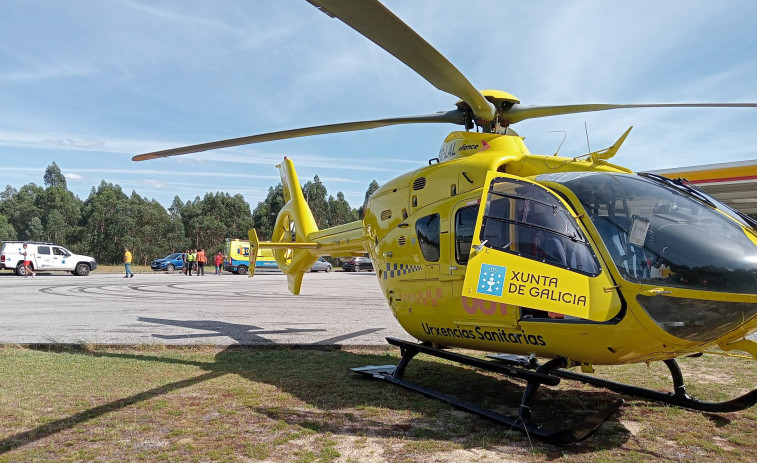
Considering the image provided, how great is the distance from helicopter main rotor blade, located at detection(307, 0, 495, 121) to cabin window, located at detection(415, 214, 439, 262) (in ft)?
4.63

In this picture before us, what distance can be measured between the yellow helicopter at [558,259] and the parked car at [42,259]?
3119 cm

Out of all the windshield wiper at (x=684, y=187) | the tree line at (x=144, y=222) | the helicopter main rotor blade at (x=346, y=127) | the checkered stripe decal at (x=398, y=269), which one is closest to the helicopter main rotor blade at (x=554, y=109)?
the helicopter main rotor blade at (x=346, y=127)

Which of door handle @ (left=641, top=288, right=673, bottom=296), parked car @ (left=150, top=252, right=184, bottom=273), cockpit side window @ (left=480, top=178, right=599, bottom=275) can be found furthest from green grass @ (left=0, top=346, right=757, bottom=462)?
parked car @ (left=150, top=252, right=184, bottom=273)

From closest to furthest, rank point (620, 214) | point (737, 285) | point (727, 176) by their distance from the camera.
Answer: point (737, 285), point (620, 214), point (727, 176)

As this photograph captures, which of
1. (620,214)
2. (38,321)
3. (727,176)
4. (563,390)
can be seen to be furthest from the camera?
(727,176)

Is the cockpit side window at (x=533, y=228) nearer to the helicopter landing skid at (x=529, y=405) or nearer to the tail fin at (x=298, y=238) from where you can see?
the helicopter landing skid at (x=529, y=405)

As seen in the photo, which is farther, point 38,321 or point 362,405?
point 38,321

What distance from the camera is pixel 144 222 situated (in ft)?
225

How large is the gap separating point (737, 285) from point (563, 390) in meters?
2.91

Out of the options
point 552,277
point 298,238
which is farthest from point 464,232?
point 298,238

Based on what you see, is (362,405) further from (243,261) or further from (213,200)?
(213,200)

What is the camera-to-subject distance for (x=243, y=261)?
39656 mm

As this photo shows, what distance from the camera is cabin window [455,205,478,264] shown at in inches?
203

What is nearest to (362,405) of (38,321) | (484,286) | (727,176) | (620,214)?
(484,286)
